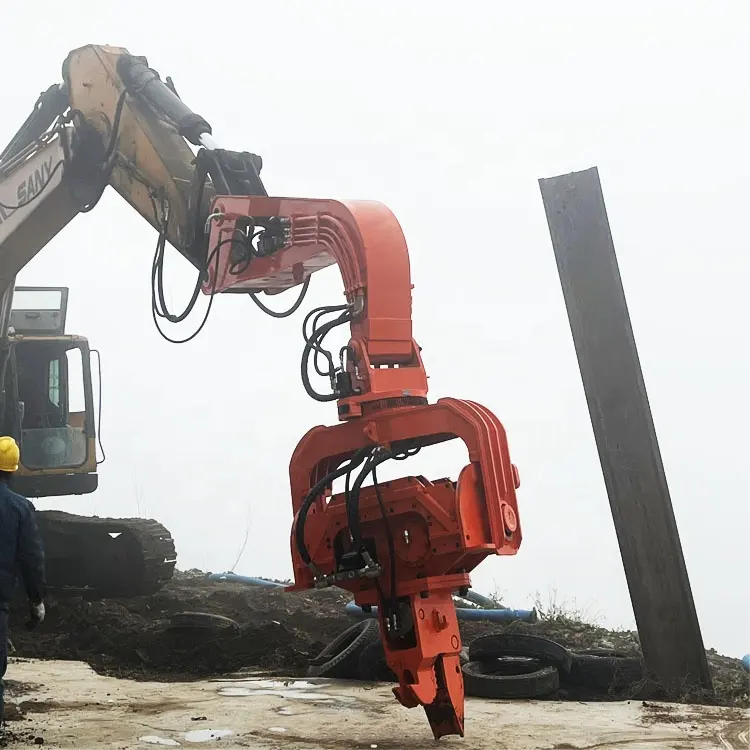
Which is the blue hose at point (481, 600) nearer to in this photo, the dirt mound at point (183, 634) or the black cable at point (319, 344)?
the dirt mound at point (183, 634)

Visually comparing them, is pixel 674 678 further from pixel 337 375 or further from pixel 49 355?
pixel 49 355

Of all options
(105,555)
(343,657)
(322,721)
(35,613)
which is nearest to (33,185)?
(35,613)

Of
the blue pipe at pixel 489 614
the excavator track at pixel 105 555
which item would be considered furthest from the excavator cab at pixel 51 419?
the blue pipe at pixel 489 614

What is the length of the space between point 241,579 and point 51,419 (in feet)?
11.7

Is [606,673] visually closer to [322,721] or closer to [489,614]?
[322,721]

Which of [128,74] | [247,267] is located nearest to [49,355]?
[128,74]

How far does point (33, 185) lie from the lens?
914 cm

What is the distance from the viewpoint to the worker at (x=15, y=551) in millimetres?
6371

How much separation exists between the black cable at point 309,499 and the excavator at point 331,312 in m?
0.01

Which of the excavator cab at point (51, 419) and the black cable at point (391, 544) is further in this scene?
the excavator cab at point (51, 419)

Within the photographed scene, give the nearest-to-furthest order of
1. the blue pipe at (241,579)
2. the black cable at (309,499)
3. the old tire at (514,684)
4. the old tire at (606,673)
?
1. the black cable at (309,499)
2. the old tire at (514,684)
3. the old tire at (606,673)
4. the blue pipe at (241,579)

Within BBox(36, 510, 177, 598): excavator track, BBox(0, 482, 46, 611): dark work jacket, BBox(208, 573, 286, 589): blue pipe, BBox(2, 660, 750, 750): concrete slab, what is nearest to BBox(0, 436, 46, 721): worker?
BBox(0, 482, 46, 611): dark work jacket

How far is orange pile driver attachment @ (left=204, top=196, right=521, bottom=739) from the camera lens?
541 cm

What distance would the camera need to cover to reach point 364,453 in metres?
5.68
